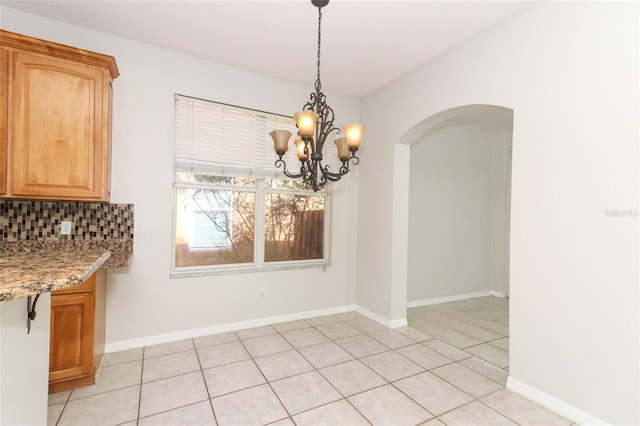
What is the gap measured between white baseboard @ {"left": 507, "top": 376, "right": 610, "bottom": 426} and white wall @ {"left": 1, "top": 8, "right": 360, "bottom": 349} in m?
2.50

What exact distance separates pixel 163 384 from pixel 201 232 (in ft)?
4.87

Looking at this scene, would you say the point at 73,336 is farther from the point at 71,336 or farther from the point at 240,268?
the point at 240,268

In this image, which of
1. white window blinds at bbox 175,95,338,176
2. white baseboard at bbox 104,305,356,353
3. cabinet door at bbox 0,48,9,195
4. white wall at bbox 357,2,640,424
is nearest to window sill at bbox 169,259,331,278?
white baseboard at bbox 104,305,356,353

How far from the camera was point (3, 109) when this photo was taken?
7.07 feet

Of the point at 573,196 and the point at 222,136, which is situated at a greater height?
the point at 222,136

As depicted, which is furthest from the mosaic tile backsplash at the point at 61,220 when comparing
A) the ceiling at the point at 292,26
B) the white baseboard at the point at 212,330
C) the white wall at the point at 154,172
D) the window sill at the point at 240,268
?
the ceiling at the point at 292,26

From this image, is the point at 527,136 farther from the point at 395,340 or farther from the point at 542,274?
the point at 395,340

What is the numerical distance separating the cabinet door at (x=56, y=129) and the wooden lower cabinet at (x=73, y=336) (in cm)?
75

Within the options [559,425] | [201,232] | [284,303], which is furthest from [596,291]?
[201,232]

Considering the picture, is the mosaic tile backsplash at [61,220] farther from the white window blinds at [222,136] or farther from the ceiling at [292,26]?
the ceiling at [292,26]

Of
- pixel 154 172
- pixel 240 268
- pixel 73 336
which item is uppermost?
pixel 154 172

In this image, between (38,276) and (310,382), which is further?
(310,382)

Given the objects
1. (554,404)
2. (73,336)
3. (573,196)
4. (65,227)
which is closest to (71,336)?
(73,336)

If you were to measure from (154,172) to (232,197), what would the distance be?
32.1 inches
